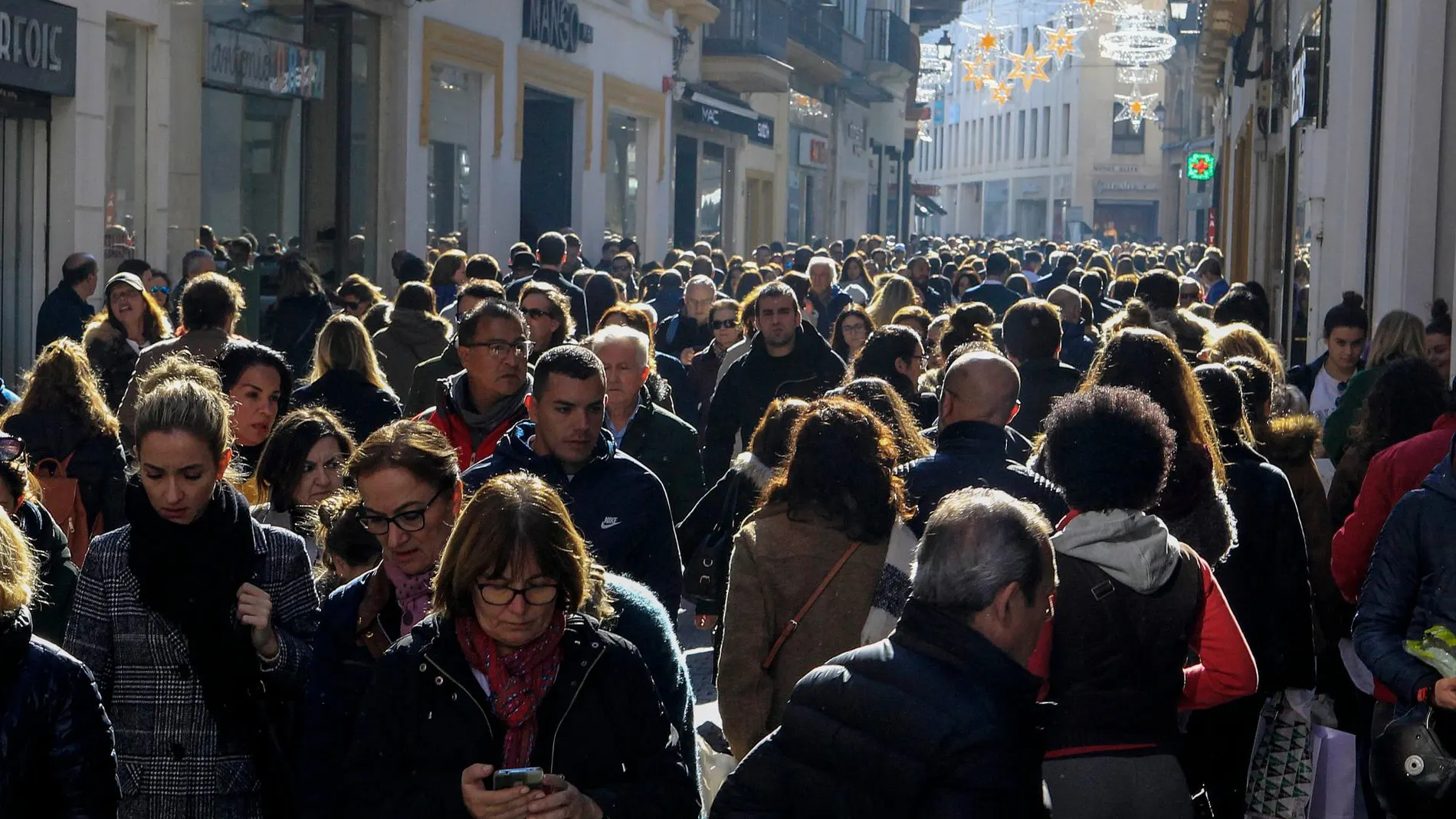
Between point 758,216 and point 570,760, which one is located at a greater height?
point 758,216

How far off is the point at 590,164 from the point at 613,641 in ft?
73.0

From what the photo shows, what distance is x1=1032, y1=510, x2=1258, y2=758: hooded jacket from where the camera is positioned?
388 centimetres

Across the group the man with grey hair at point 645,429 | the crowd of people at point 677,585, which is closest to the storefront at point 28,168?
the crowd of people at point 677,585

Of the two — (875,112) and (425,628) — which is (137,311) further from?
(875,112)

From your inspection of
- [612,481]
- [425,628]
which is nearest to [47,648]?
[425,628]

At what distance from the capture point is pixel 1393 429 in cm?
611

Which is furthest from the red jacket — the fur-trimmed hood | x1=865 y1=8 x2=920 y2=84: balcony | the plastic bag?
x1=865 y1=8 x2=920 y2=84: balcony

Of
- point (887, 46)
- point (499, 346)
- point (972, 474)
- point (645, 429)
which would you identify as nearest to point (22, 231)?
point (645, 429)

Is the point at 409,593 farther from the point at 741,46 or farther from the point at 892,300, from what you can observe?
the point at 741,46

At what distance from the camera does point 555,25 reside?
2292cm

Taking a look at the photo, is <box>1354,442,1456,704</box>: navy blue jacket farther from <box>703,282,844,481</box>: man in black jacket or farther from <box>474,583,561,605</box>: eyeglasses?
<box>703,282,844,481</box>: man in black jacket

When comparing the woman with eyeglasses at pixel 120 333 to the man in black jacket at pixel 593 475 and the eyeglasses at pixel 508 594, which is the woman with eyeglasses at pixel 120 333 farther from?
the eyeglasses at pixel 508 594

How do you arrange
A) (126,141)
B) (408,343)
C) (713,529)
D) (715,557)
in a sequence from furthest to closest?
(126,141) < (408,343) < (713,529) < (715,557)

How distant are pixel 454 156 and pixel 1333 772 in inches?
661
